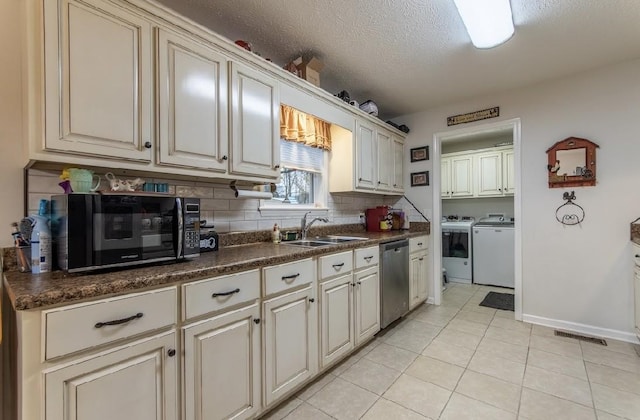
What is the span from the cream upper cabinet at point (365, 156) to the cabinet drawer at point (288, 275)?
1303 millimetres

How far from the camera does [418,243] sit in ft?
10.7

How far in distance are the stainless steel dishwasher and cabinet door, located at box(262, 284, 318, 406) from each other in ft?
3.11

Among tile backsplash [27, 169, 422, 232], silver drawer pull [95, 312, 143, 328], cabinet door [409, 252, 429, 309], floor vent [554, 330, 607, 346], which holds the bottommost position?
floor vent [554, 330, 607, 346]

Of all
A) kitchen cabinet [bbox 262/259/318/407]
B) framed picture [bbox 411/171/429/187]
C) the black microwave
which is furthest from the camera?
framed picture [bbox 411/171/429/187]

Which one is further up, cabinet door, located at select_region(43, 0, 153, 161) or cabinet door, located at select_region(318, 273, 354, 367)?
cabinet door, located at select_region(43, 0, 153, 161)

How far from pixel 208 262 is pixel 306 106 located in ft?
4.81

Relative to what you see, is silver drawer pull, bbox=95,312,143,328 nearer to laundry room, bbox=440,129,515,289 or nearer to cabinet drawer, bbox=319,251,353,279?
cabinet drawer, bbox=319,251,353,279

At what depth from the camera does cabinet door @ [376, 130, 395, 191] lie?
127 inches

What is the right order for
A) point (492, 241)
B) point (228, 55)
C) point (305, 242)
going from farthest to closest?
point (492, 241) < point (305, 242) < point (228, 55)

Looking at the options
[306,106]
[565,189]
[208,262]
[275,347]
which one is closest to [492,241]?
[565,189]

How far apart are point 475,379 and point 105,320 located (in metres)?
2.20

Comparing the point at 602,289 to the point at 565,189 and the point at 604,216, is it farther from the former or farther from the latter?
the point at 565,189

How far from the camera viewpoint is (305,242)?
2.52 meters

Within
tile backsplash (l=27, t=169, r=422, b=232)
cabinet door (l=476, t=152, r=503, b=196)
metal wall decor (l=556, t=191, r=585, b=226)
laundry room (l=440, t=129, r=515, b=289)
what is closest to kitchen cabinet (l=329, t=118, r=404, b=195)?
tile backsplash (l=27, t=169, r=422, b=232)
